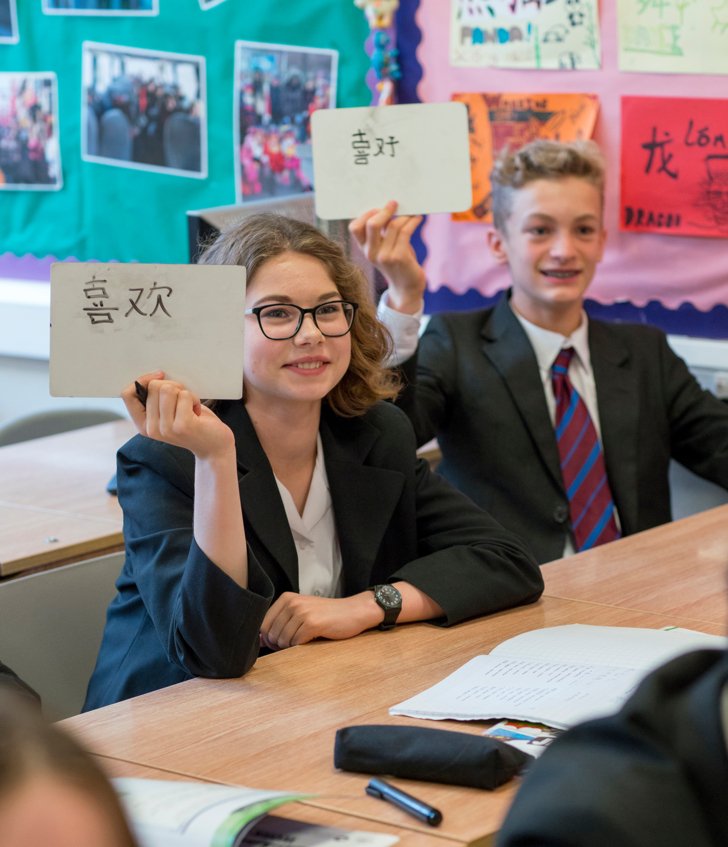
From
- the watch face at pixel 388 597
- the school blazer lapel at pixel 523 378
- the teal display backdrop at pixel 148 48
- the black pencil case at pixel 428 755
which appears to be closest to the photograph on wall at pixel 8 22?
the teal display backdrop at pixel 148 48

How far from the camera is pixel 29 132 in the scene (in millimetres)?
4957

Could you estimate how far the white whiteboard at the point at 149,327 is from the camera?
1.78m

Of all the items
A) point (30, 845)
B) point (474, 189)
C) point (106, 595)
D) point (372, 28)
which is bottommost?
point (106, 595)

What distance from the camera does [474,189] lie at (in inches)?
147

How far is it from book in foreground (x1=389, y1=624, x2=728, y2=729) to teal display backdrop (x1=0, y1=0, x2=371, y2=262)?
2.40m

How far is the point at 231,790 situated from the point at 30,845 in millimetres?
722

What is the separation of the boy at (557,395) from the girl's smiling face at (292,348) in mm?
850

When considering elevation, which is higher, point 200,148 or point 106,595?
point 200,148

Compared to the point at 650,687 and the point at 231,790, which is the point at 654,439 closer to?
the point at 231,790

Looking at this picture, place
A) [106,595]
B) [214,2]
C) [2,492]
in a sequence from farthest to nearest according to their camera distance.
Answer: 1. [214,2]
2. [2,492]
3. [106,595]

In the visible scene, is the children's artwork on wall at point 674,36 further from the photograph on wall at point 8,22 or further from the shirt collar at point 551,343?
the photograph on wall at point 8,22

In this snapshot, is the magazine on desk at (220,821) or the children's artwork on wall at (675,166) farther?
the children's artwork on wall at (675,166)

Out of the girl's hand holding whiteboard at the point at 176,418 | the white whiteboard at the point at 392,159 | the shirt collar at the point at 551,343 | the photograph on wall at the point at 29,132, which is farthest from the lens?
the photograph on wall at the point at 29,132

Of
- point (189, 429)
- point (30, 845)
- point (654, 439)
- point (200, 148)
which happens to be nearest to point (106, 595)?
point (189, 429)
